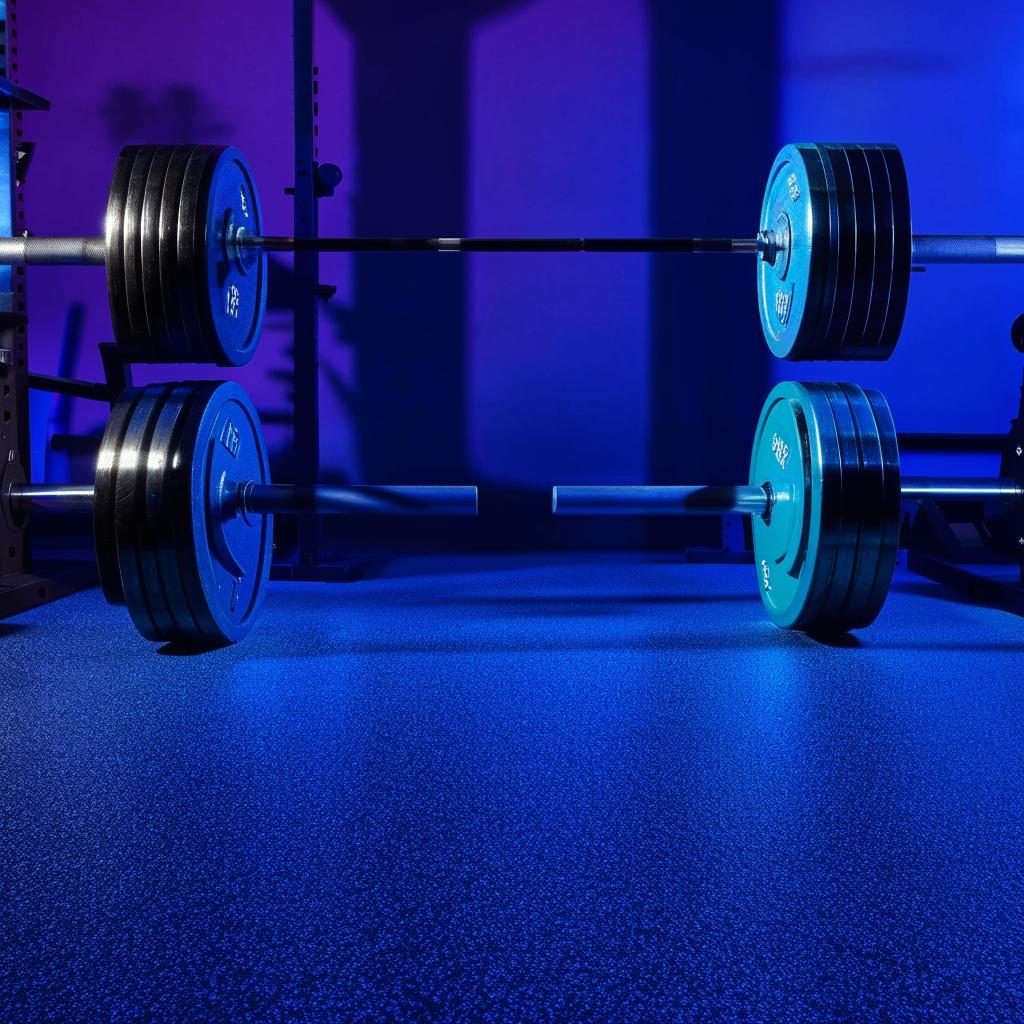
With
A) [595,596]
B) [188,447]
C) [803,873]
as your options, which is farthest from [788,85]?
[803,873]

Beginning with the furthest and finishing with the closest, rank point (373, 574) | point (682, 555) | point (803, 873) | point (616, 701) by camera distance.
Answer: point (682, 555) → point (373, 574) → point (616, 701) → point (803, 873)

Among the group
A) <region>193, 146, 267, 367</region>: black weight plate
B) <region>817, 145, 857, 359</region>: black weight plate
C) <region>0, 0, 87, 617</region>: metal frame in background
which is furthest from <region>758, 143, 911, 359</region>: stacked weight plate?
<region>0, 0, 87, 617</region>: metal frame in background

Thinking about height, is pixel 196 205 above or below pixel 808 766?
above

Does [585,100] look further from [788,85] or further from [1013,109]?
[1013,109]

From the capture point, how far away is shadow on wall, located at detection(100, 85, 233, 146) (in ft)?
9.70

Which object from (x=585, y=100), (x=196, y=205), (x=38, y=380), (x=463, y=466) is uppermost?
(x=585, y=100)

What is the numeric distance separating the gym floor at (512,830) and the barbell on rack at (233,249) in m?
0.58

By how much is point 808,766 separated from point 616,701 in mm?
334

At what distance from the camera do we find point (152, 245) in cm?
154

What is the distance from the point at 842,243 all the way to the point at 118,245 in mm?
1241

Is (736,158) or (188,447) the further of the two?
(736,158)

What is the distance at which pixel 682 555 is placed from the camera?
288 cm

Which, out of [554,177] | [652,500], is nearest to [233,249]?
[652,500]

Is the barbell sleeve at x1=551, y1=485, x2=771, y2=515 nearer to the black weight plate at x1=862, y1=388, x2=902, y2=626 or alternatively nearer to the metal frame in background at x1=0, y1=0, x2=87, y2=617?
the black weight plate at x1=862, y1=388, x2=902, y2=626
